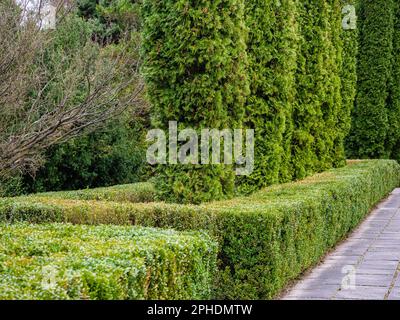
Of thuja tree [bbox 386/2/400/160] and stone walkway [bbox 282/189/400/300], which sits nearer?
stone walkway [bbox 282/189/400/300]

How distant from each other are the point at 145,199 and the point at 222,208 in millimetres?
3547

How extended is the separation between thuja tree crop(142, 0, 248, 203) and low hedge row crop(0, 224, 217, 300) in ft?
7.35

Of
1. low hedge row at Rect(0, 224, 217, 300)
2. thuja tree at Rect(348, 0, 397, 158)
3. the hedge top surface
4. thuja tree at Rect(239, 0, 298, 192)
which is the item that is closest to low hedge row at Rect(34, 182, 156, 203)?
the hedge top surface

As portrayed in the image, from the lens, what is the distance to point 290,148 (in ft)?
43.1

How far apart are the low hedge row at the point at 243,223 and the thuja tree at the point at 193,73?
69cm

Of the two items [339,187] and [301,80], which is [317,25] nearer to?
[301,80]

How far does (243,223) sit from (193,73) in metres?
2.65

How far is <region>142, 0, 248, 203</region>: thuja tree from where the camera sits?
868cm

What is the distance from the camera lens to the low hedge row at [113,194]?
32.5ft

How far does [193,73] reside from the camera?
8852mm

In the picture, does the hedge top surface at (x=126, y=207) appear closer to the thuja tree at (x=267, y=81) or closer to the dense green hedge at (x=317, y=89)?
the thuja tree at (x=267, y=81)
